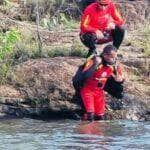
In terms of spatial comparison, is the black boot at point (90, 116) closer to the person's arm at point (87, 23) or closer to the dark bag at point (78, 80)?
the dark bag at point (78, 80)

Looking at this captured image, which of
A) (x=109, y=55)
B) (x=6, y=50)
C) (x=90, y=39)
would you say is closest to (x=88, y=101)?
(x=109, y=55)

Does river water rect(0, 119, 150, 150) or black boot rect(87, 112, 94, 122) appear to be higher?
black boot rect(87, 112, 94, 122)

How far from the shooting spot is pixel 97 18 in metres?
10.0

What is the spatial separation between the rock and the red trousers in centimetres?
27

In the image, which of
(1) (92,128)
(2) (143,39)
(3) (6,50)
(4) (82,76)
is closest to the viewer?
(1) (92,128)

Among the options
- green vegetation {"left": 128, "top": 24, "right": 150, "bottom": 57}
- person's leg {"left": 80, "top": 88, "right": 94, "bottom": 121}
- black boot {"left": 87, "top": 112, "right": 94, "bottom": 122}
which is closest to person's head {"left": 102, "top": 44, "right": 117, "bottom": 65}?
person's leg {"left": 80, "top": 88, "right": 94, "bottom": 121}

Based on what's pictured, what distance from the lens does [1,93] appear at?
1022 cm

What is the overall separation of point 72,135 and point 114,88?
3.87 ft

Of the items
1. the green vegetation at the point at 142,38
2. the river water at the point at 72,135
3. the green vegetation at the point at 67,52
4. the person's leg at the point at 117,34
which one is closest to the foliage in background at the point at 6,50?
the green vegetation at the point at 67,52

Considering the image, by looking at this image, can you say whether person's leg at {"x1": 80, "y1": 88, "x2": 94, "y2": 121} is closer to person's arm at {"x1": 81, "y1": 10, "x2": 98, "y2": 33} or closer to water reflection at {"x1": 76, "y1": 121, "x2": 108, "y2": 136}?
water reflection at {"x1": 76, "y1": 121, "x2": 108, "y2": 136}

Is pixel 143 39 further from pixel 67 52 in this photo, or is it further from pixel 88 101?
pixel 88 101

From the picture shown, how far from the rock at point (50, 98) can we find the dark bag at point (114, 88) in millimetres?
361

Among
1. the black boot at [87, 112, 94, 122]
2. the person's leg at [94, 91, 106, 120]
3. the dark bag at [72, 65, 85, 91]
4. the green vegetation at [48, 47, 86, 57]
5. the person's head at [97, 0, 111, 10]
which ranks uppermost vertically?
the person's head at [97, 0, 111, 10]

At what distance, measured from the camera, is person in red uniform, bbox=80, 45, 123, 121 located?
9406 mm
